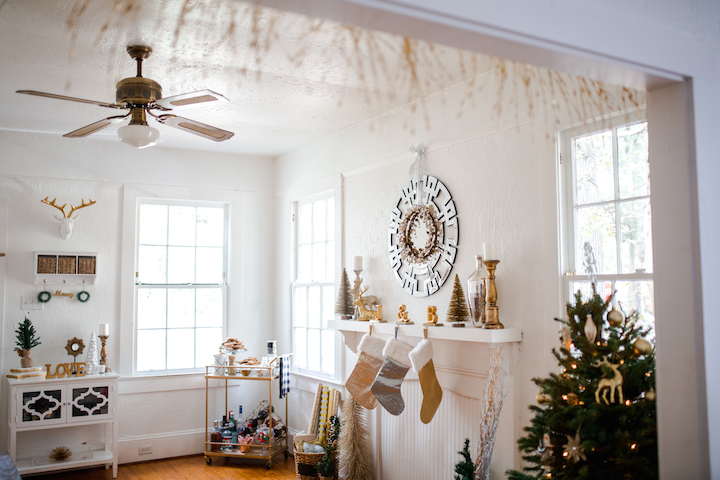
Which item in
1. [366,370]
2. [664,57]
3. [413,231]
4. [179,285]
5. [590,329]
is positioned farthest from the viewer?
[179,285]

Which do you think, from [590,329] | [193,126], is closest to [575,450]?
[590,329]

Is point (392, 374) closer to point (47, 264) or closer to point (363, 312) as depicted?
point (363, 312)

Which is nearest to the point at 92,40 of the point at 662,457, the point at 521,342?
the point at 521,342

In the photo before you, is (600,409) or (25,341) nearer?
(600,409)

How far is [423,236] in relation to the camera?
12.6 ft

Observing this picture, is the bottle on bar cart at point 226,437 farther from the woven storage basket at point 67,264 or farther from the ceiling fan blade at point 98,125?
the ceiling fan blade at point 98,125

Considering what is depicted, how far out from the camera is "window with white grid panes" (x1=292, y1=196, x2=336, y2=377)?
5.00 meters

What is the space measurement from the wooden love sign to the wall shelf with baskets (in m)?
0.67

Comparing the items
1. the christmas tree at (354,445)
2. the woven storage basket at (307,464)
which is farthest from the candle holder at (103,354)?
the christmas tree at (354,445)

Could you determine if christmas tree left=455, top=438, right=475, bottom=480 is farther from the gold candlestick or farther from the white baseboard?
the white baseboard

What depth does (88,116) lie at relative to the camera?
14.3 ft

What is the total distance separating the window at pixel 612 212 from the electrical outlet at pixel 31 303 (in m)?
4.03

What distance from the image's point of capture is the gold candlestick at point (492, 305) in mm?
3061

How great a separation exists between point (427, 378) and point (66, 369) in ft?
9.52
